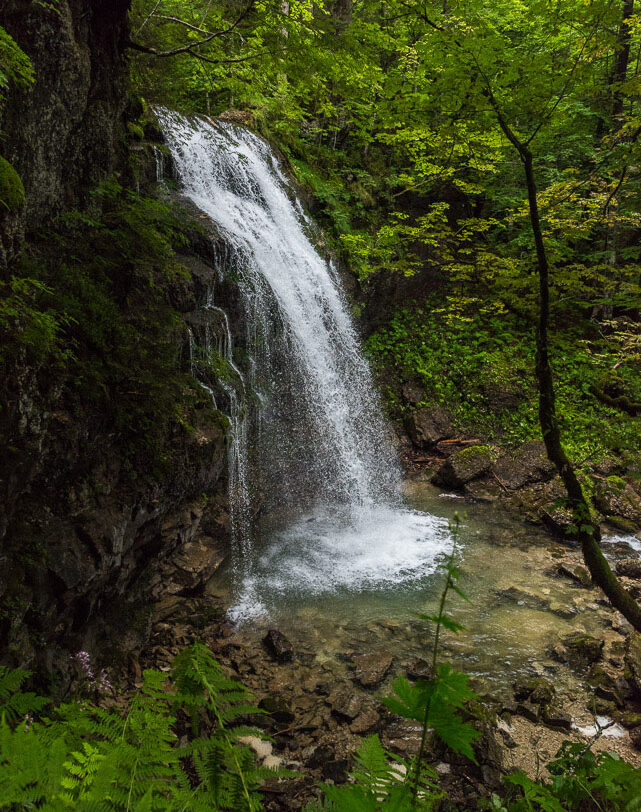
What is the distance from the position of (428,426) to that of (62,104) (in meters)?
9.02

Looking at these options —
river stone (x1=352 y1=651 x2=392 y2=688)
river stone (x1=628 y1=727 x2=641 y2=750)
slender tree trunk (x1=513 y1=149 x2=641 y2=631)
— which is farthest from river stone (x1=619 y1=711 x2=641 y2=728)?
river stone (x1=352 y1=651 x2=392 y2=688)

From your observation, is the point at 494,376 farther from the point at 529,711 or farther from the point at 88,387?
the point at 88,387

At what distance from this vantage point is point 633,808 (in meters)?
1.68

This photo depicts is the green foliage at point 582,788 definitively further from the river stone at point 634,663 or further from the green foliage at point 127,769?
the river stone at point 634,663

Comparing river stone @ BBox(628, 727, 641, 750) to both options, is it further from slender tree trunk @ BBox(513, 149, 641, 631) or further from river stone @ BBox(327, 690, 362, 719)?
river stone @ BBox(327, 690, 362, 719)

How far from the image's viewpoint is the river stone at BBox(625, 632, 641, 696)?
4.50m

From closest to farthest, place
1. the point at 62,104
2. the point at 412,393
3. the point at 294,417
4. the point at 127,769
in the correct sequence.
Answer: the point at 127,769
the point at 62,104
the point at 294,417
the point at 412,393

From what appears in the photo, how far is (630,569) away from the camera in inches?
275

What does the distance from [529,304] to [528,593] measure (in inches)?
162

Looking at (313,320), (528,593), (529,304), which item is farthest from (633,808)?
(313,320)

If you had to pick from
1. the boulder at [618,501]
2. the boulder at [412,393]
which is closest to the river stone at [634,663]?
the boulder at [618,501]

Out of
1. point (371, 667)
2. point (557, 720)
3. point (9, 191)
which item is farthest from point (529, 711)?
point (9, 191)

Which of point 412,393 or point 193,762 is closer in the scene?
point 193,762

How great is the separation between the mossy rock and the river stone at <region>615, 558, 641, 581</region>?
8.61 meters
